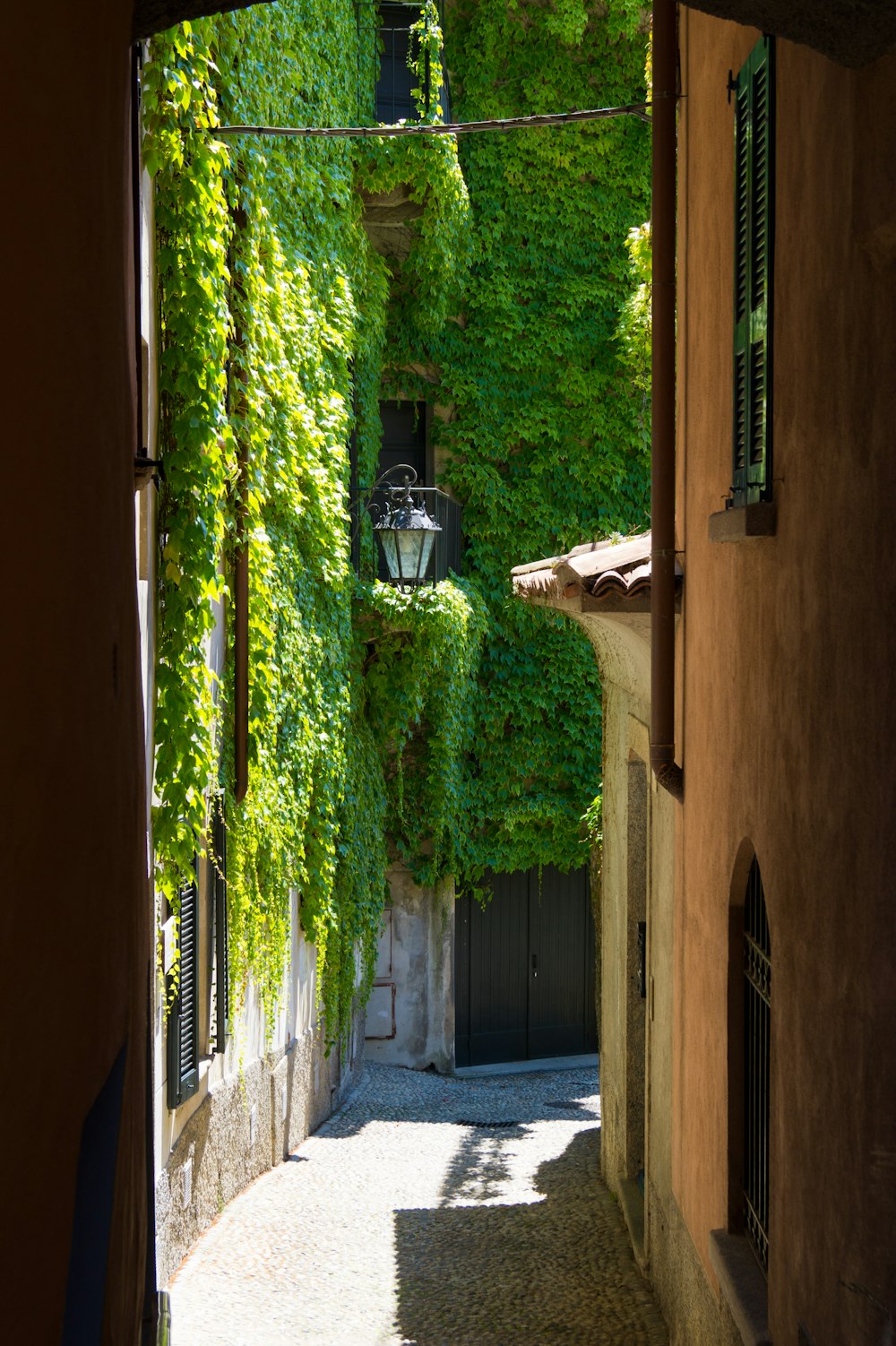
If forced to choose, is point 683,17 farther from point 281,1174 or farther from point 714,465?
point 281,1174

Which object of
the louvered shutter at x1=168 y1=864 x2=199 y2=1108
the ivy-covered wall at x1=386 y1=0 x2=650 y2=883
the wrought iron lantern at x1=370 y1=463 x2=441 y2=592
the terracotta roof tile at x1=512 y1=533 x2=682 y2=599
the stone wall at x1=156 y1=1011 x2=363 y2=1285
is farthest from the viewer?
the ivy-covered wall at x1=386 y1=0 x2=650 y2=883

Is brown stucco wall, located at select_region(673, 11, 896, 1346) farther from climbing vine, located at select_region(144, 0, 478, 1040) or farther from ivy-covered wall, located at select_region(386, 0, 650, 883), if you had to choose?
ivy-covered wall, located at select_region(386, 0, 650, 883)

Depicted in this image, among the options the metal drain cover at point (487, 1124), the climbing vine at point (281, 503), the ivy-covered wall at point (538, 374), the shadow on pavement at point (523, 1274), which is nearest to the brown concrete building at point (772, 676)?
the shadow on pavement at point (523, 1274)

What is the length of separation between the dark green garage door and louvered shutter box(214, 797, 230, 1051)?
8902 mm

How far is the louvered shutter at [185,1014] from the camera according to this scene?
26.0ft

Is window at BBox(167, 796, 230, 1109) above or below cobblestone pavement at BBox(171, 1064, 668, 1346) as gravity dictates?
above

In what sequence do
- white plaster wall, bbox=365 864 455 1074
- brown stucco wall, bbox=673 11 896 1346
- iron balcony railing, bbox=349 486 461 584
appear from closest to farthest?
brown stucco wall, bbox=673 11 896 1346
iron balcony railing, bbox=349 486 461 584
white plaster wall, bbox=365 864 455 1074

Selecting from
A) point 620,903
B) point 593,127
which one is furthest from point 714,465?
point 593,127

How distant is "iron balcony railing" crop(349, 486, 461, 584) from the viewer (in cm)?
1509

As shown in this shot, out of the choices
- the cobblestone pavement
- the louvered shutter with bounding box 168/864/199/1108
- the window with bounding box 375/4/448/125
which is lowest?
the cobblestone pavement

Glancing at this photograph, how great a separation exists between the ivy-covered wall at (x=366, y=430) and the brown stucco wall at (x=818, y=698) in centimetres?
262

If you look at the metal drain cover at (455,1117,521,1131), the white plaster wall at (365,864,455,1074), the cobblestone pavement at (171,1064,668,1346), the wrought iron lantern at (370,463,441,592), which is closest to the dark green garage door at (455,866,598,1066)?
the white plaster wall at (365,864,455,1074)

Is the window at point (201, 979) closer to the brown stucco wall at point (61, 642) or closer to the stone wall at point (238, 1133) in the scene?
the stone wall at point (238, 1133)

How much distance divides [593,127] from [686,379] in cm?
1208
